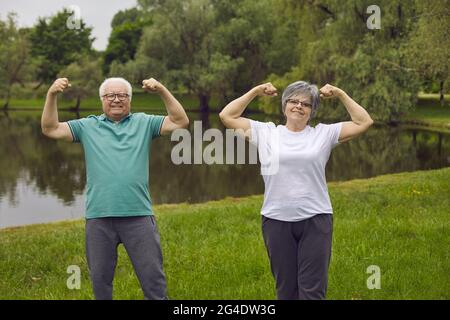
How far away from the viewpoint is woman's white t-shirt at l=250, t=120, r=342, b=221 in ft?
11.7

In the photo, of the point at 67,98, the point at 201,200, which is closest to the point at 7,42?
Answer: the point at 67,98

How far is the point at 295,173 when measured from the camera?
358 cm

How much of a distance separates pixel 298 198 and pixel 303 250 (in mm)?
343

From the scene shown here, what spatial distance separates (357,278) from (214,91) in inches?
1528

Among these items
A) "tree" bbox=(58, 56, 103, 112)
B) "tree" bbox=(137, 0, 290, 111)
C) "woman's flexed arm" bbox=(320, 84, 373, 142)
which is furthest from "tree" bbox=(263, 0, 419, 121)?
"woman's flexed arm" bbox=(320, 84, 373, 142)

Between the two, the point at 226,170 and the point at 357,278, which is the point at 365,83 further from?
the point at 357,278

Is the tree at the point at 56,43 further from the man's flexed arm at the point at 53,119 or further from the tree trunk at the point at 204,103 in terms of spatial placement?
the man's flexed arm at the point at 53,119

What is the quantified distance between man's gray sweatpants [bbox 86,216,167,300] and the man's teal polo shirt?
7 cm

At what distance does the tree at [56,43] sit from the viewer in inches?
2265

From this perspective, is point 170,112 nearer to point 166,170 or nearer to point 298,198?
point 298,198

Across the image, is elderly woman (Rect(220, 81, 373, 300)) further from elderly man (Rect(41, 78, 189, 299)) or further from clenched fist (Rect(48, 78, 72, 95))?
clenched fist (Rect(48, 78, 72, 95))

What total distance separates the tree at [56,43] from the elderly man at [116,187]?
55.5m

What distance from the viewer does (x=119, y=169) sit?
12.0 ft
